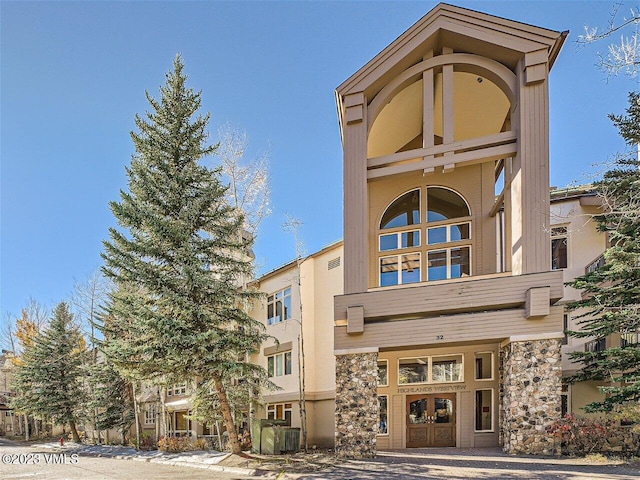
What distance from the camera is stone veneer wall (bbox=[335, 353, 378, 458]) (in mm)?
13664

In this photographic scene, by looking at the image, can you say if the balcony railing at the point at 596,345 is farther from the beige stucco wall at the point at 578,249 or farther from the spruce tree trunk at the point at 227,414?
the spruce tree trunk at the point at 227,414

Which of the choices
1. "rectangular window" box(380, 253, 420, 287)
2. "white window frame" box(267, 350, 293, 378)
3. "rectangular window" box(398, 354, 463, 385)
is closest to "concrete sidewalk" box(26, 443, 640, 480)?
"rectangular window" box(398, 354, 463, 385)

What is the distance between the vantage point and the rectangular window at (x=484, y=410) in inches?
627

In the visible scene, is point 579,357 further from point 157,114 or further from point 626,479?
point 157,114

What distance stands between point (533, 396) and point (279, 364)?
12437mm

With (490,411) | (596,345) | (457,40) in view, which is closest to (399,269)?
(490,411)

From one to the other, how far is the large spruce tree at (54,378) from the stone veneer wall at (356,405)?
70.2 ft

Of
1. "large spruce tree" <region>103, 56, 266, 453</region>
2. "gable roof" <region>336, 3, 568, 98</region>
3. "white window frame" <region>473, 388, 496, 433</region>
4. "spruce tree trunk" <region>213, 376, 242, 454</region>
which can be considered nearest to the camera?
"gable roof" <region>336, 3, 568, 98</region>

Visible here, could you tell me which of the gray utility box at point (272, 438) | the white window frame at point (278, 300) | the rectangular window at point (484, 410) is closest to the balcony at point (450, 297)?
the rectangular window at point (484, 410)

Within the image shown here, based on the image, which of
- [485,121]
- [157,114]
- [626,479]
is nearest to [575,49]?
[626,479]

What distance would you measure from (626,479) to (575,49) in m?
8.52

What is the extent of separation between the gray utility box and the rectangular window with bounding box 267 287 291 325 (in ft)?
18.4

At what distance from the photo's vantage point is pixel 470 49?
Answer: 15523mm

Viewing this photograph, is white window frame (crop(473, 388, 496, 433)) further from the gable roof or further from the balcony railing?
the gable roof
